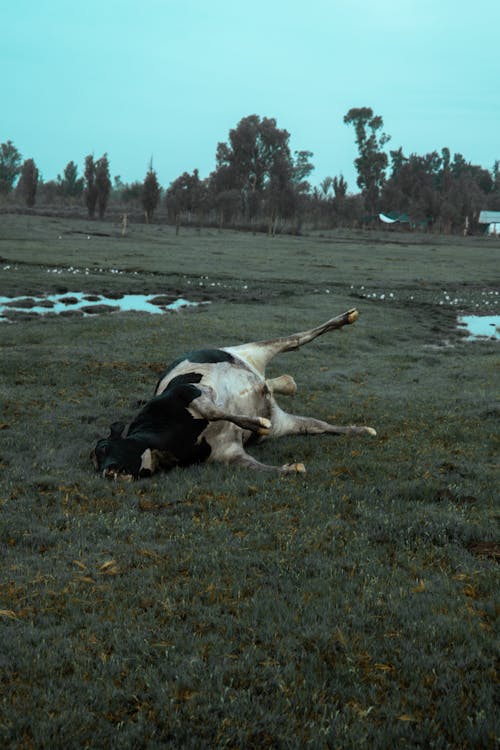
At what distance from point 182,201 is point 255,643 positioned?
303 ft

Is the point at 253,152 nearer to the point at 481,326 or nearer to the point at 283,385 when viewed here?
the point at 481,326

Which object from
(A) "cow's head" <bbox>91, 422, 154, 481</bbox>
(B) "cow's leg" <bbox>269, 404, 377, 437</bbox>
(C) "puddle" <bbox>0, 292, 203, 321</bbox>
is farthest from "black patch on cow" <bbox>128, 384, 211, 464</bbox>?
(C) "puddle" <bbox>0, 292, 203, 321</bbox>

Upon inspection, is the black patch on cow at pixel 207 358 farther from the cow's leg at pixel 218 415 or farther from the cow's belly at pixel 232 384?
the cow's leg at pixel 218 415

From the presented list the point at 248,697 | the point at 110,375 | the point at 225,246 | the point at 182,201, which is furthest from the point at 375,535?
the point at 182,201

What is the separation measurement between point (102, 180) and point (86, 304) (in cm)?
6389

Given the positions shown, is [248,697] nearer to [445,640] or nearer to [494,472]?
[445,640]

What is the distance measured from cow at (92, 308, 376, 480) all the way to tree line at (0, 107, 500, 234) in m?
79.6

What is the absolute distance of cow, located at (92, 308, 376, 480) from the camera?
25.4ft

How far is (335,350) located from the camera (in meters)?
18.5

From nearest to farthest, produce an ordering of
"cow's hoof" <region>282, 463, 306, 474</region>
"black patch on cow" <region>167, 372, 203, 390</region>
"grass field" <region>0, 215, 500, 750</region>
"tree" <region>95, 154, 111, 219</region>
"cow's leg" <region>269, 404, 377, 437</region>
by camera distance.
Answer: "grass field" <region>0, 215, 500, 750</region> < "cow's hoof" <region>282, 463, 306, 474</region> < "black patch on cow" <region>167, 372, 203, 390</region> < "cow's leg" <region>269, 404, 377, 437</region> < "tree" <region>95, 154, 111, 219</region>

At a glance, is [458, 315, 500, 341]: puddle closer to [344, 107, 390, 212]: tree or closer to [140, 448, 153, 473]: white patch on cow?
[140, 448, 153, 473]: white patch on cow

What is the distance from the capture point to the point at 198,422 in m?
7.97

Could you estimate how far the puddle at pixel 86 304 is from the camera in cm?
2256

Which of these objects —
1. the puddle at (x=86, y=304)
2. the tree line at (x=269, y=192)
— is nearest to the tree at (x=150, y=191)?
the tree line at (x=269, y=192)
